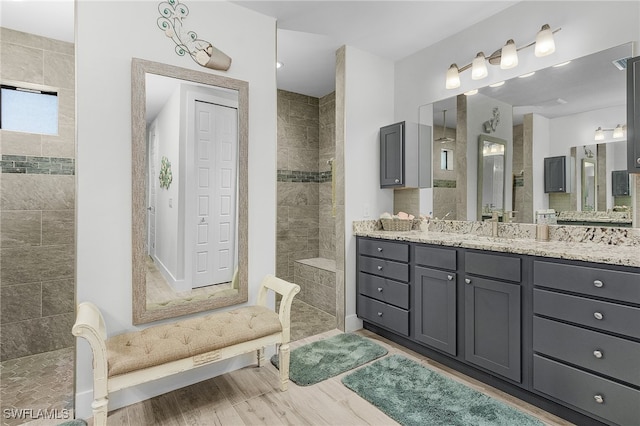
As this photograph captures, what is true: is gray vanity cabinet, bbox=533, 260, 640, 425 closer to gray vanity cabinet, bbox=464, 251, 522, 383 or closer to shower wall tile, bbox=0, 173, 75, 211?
gray vanity cabinet, bbox=464, 251, 522, 383

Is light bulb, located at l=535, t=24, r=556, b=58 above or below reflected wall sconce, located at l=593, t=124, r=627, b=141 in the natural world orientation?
above

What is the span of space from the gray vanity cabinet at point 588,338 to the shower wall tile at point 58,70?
384 cm

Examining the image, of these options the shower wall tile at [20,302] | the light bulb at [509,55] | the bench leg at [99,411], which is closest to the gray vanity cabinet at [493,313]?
the light bulb at [509,55]

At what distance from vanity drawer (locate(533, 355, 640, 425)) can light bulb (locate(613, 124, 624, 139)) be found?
151cm

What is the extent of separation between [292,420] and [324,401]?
260 millimetres

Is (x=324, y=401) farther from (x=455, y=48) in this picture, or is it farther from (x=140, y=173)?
(x=455, y=48)

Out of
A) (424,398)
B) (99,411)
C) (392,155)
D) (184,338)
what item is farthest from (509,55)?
(99,411)

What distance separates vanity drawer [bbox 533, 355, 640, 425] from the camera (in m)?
1.62

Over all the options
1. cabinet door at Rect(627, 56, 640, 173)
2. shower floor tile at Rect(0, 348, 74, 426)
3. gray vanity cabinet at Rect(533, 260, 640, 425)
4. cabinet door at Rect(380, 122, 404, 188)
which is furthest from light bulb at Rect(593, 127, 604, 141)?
shower floor tile at Rect(0, 348, 74, 426)

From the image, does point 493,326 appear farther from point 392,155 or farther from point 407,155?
point 392,155

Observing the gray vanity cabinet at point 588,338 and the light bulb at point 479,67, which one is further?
the light bulb at point 479,67

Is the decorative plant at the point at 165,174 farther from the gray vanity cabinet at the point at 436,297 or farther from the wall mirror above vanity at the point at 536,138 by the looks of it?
the wall mirror above vanity at the point at 536,138

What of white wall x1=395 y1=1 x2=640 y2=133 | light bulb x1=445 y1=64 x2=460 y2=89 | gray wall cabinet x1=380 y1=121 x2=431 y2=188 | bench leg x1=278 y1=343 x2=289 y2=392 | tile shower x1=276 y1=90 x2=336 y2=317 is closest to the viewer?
white wall x1=395 y1=1 x2=640 y2=133

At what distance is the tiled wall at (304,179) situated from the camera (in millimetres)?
4469
